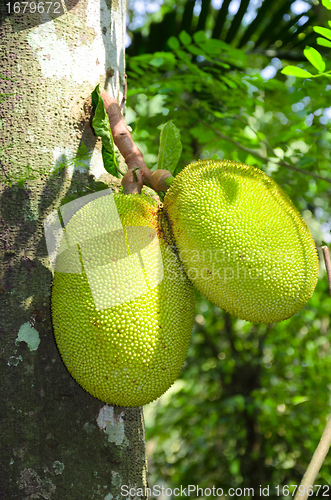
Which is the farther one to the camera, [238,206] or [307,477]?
[238,206]

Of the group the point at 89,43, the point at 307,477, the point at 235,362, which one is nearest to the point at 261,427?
the point at 235,362

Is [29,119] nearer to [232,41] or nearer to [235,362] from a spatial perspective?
[232,41]

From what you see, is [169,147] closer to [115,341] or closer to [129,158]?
[129,158]

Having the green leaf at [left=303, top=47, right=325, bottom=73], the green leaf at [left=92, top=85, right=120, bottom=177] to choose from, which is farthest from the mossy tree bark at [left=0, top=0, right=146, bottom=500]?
the green leaf at [left=303, top=47, right=325, bottom=73]

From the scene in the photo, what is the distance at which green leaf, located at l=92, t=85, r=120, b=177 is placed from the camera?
0.95 m

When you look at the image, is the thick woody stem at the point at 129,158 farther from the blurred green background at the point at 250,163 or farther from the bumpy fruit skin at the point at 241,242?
the blurred green background at the point at 250,163

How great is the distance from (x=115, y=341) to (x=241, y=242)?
354 millimetres

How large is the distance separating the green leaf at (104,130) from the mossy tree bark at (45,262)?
0.09 ft

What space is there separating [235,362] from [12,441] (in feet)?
7.65

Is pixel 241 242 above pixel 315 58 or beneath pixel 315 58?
beneath

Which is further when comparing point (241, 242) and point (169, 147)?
point (169, 147)

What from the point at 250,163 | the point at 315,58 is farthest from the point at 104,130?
the point at 250,163

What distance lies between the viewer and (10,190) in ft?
2.85

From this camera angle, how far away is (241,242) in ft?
3.01
